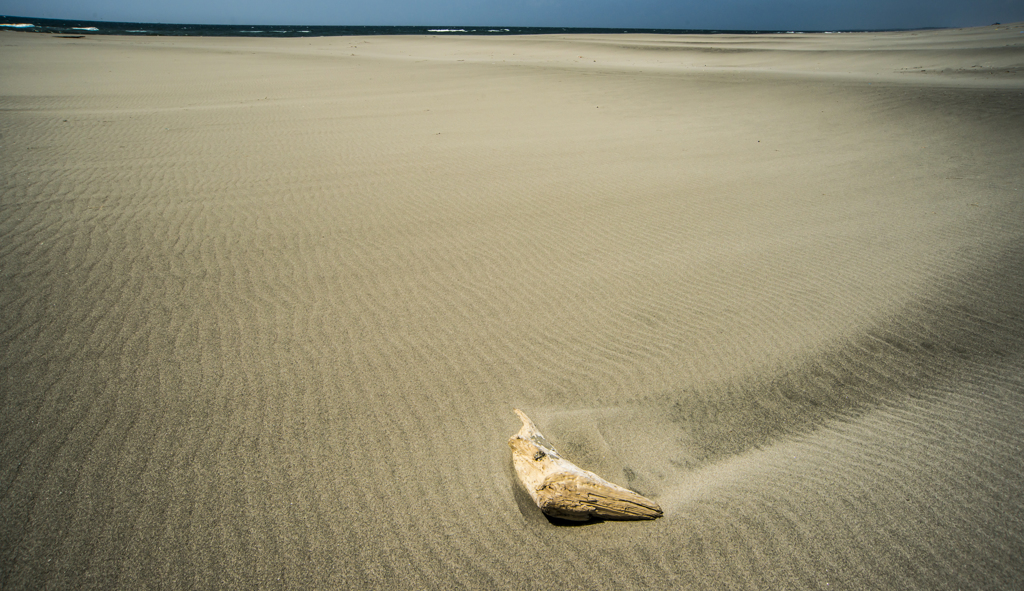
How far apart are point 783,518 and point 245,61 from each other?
26.9 m

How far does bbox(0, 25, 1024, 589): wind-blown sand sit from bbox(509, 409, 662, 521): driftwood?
90 millimetres

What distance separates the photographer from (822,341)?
3521mm

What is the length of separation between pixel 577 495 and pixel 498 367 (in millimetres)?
1224

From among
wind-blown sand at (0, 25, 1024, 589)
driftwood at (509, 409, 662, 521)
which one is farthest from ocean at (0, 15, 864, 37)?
driftwood at (509, 409, 662, 521)

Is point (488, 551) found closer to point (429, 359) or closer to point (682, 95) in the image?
point (429, 359)

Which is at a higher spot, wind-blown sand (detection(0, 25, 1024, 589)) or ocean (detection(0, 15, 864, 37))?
ocean (detection(0, 15, 864, 37))

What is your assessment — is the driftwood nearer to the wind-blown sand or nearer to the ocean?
the wind-blown sand

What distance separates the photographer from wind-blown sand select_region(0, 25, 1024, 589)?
2.04 metres

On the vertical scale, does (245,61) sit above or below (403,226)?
above

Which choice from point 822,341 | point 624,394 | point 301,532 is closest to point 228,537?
point 301,532

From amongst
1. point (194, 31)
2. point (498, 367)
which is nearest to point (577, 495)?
point (498, 367)

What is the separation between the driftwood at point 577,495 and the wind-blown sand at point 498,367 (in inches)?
3.5

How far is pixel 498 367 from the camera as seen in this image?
10.5ft

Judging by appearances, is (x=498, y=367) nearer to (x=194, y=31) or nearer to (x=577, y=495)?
(x=577, y=495)
